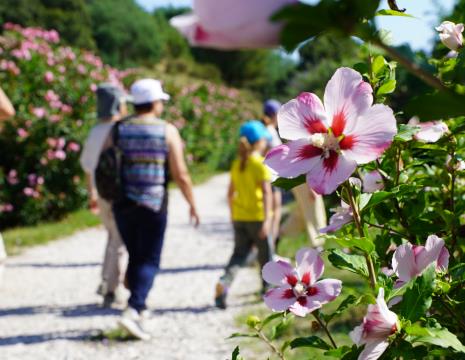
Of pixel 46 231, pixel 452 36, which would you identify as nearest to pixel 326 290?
pixel 452 36

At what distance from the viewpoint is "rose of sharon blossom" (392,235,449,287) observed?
1230mm

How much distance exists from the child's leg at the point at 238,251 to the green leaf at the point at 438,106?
14.6ft

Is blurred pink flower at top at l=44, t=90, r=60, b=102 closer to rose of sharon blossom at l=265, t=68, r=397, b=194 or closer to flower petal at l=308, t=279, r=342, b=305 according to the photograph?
flower petal at l=308, t=279, r=342, b=305

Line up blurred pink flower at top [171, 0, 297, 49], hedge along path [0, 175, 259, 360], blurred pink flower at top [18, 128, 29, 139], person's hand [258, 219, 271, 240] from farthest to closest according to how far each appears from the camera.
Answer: blurred pink flower at top [18, 128, 29, 139] → person's hand [258, 219, 271, 240] → hedge along path [0, 175, 259, 360] → blurred pink flower at top [171, 0, 297, 49]

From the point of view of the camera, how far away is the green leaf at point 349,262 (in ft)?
4.16

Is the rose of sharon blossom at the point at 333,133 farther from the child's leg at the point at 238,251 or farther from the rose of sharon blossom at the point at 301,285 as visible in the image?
the child's leg at the point at 238,251

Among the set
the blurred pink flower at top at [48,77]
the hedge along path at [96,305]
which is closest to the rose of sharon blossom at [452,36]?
the hedge along path at [96,305]

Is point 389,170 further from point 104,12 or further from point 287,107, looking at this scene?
point 104,12

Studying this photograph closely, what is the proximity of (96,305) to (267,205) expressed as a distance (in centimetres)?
156

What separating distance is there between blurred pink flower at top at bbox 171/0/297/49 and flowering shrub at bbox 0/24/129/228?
8.96m

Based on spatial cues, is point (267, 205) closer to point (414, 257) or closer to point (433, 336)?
point (414, 257)

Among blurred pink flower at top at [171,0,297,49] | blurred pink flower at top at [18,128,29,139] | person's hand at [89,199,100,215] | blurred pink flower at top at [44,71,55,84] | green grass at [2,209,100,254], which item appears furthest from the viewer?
blurred pink flower at top at [44,71,55,84]

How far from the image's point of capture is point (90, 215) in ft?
33.2

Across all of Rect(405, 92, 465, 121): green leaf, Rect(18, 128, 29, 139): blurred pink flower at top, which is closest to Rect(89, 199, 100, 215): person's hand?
Rect(18, 128, 29, 139): blurred pink flower at top
